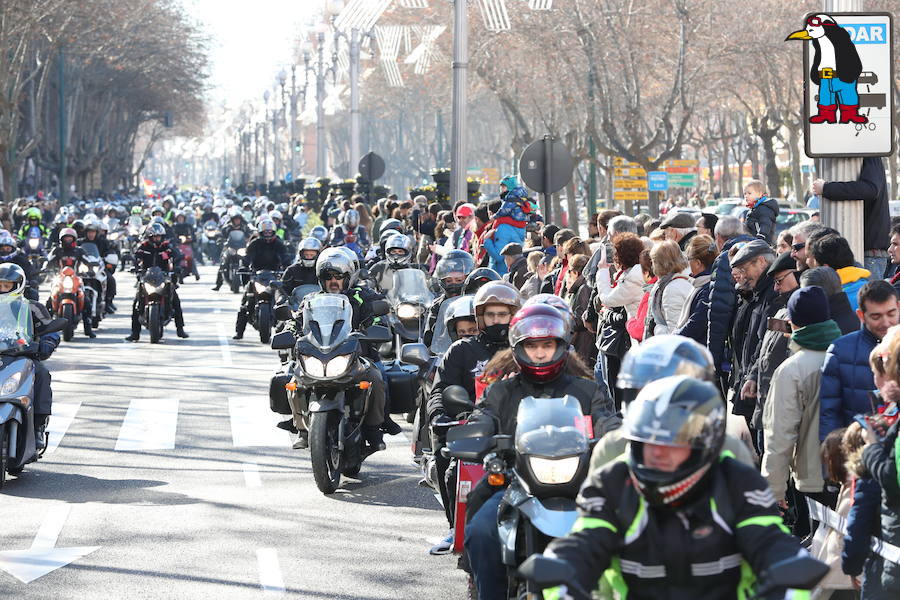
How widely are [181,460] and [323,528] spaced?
9.63ft

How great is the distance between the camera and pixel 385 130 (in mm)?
106188

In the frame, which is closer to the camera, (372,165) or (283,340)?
(283,340)

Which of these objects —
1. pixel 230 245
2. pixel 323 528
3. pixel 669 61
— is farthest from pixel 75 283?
pixel 669 61

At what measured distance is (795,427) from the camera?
7.68m

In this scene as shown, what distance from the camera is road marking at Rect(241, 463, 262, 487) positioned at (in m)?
11.2

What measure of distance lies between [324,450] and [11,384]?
2168 mm

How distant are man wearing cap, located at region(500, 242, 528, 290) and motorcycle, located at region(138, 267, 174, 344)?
716 cm

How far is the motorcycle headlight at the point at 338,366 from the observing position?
10859 mm

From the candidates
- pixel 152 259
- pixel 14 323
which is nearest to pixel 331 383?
pixel 14 323

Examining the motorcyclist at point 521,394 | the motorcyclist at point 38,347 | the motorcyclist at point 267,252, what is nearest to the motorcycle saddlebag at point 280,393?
the motorcyclist at point 38,347

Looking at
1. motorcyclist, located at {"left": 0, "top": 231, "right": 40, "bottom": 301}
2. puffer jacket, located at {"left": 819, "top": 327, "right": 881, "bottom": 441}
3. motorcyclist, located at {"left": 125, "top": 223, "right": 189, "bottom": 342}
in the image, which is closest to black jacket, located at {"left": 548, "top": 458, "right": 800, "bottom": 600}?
puffer jacket, located at {"left": 819, "top": 327, "right": 881, "bottom": 441}

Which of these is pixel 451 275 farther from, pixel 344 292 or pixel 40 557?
pixel 40 557

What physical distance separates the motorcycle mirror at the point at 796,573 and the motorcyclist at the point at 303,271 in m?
11.1

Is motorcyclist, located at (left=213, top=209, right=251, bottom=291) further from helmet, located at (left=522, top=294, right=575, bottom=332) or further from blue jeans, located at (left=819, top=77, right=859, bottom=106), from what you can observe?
helmet, located at (left=522, top=294, right=575, bottom=332)
